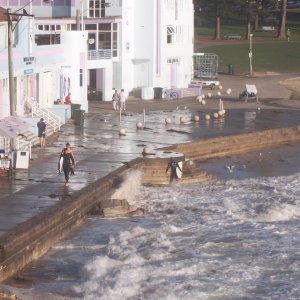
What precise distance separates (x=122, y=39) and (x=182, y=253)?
40429 mm

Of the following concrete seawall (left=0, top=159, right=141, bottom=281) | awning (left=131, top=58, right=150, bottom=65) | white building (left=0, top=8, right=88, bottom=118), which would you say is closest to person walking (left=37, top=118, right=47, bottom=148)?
white building (left=0, top=8, right=88, bottom=118)

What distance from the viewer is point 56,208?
26891mm

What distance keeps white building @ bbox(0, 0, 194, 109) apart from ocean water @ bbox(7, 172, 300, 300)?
22.8 metres

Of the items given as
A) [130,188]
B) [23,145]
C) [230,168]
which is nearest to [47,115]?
[23,145]

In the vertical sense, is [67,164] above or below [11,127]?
below

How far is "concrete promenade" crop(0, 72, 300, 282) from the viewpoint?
28.8 m

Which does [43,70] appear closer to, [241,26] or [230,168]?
[230,168]

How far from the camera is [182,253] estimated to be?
82.6ft

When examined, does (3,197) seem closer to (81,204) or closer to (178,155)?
(81,204)

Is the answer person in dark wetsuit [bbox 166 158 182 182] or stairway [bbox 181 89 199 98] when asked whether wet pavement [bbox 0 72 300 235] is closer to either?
person in dark wetsuit [bbox 166 158 182 182]

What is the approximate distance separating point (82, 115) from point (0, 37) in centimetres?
847

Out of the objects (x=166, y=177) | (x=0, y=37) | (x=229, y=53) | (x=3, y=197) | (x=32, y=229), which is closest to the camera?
(x=32, y=229)

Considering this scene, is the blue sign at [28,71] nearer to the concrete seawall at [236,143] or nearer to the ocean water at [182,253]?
the concrete seawall at [236,143]


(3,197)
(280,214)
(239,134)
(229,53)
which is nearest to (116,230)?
(3,197)
